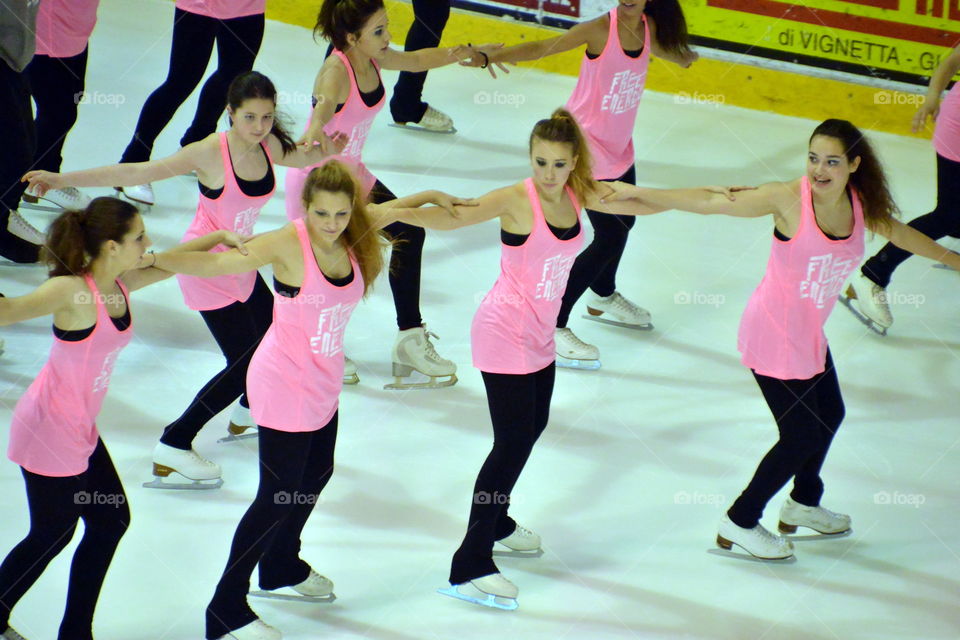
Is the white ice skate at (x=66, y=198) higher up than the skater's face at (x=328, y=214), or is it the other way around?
the skater's face at (x=328, y=214)

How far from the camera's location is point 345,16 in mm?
4898

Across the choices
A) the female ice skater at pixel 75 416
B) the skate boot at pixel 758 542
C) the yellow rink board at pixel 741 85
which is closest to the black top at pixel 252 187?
the female ice skater at pixel 75 416

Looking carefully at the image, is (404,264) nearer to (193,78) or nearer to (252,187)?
(252,187)

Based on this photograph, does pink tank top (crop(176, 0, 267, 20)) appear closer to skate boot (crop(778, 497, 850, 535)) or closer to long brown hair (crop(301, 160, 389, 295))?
long brown hair (crop(301, 160, 389, 295))

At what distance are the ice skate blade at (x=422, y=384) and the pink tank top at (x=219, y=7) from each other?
6.74 feet

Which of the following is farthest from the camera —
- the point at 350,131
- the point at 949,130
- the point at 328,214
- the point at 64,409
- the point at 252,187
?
the point at 949,130

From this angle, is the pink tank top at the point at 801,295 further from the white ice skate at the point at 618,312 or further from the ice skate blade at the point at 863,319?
the ice skate blade at the point at 863,319

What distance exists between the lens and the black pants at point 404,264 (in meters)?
5.08

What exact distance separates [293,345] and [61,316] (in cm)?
61

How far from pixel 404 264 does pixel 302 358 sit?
1559 millimetres

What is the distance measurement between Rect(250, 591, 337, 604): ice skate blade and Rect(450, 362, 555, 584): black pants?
37 cm

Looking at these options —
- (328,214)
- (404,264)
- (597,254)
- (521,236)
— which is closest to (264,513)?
(328,214)

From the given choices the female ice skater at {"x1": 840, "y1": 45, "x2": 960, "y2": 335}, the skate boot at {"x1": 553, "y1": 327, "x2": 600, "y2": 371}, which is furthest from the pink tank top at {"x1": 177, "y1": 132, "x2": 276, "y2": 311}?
the female ice skater at {"x1": 840, "y1": 45, "x2": 960, "y2": 335}

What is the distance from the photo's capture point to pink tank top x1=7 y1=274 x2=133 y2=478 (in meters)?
3.45
